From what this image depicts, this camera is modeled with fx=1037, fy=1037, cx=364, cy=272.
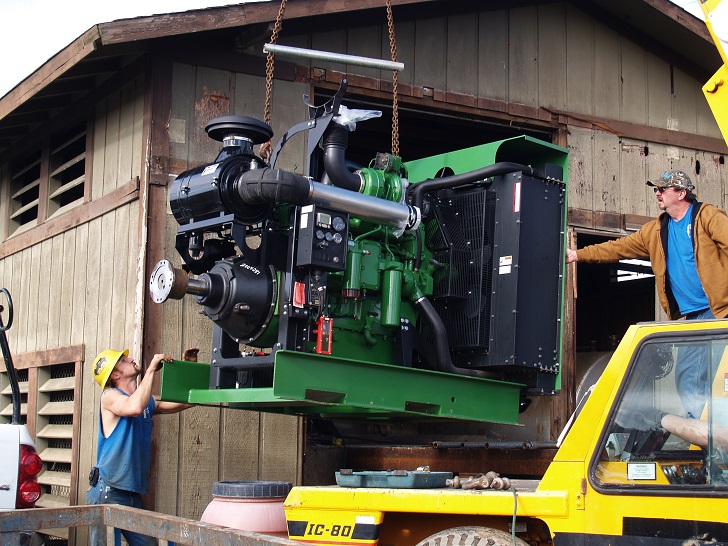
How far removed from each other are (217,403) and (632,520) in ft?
12.0

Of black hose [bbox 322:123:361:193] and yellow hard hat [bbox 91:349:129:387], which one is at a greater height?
black hose [bbox 322:123:361:193]

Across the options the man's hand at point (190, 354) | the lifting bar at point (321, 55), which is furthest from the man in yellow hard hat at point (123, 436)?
the lifting bar at point (321, 55)

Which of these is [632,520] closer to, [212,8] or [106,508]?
[106,508]

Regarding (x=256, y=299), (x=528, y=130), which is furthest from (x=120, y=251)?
(x=528, y=130)

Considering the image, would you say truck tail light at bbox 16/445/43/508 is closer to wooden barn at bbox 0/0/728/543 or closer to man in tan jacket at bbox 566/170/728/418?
wooden barn at bbox 0/0/728/543

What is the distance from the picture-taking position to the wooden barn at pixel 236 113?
27.3 ft

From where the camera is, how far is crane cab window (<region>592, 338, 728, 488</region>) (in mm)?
4172

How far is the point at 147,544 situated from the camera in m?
7.07

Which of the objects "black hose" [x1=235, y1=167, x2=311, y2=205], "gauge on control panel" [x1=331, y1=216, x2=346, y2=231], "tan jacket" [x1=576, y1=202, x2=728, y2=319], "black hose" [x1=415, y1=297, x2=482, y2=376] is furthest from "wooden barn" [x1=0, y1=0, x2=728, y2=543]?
"tan jacket" [x1=576, y1=202, x2=728, y2=319]

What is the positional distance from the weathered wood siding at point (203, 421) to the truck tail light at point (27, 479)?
112 cm

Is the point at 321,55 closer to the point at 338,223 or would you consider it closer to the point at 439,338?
the point at 338,223

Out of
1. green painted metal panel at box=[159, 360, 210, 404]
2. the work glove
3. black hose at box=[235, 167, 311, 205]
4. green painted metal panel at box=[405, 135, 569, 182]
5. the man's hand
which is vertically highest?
green painted metal panel at box=[405, 135, 569, 182]

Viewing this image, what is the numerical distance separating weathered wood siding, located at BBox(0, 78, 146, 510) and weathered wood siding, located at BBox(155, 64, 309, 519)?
36 centimetres

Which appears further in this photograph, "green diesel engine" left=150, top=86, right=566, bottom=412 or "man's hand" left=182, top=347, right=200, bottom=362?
"man's hand" left=182, top=347, right=200, bottom=362
